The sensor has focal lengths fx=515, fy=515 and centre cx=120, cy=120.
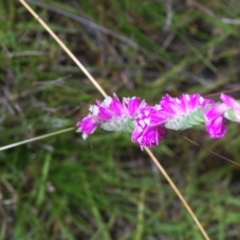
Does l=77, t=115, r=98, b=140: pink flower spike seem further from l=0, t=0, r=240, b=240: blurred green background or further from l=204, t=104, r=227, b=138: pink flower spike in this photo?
l=0, t=0, r=240, b=240: blurred green background

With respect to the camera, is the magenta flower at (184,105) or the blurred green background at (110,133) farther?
the blurred green background at (110,133)

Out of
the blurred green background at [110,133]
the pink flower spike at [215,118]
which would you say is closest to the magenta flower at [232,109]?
the pink flower spike at [215,118]

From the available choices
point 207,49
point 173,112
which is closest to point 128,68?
point 207,49

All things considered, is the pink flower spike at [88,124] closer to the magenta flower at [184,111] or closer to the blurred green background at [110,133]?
the magenta flower at [184,111]

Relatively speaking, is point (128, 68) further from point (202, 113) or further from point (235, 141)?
point (202, 113)

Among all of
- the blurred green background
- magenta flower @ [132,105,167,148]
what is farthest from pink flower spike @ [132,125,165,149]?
the blurred green background

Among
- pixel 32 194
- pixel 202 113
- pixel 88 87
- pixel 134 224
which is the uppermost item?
pixel 88 87
